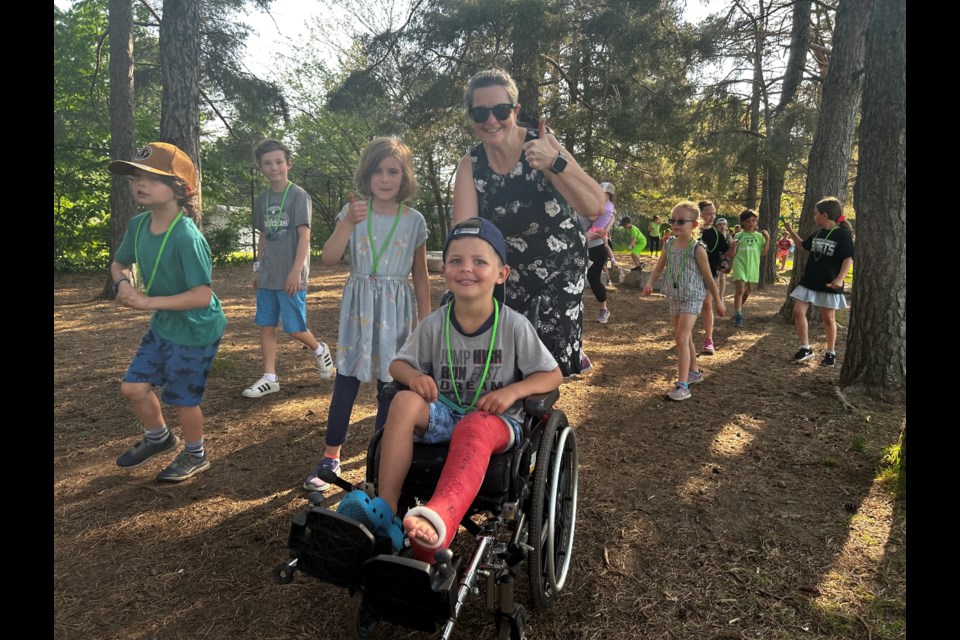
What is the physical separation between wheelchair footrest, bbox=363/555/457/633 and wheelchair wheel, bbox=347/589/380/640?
0.99 ft

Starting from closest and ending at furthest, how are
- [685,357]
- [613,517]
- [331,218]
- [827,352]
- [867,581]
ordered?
[867,581] < [613,517] < [685,357] < [827,352] < [331,218]

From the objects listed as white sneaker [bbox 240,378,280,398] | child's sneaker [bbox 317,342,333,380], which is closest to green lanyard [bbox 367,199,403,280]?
child's sneaker [bbox 317,342,333,380]

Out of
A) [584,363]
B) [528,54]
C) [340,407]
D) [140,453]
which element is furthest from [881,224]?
[528,54]

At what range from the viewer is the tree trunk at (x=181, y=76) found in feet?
19.6

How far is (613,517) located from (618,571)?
0.51 meters

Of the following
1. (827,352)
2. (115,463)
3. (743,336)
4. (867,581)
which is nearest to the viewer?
(867,581)

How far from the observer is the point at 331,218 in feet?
72.3

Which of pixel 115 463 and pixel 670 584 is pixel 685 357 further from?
pixel 115 463

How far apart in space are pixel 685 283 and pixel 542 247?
2.95m

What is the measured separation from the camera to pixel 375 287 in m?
3.24

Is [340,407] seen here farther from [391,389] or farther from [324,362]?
[324,362]
